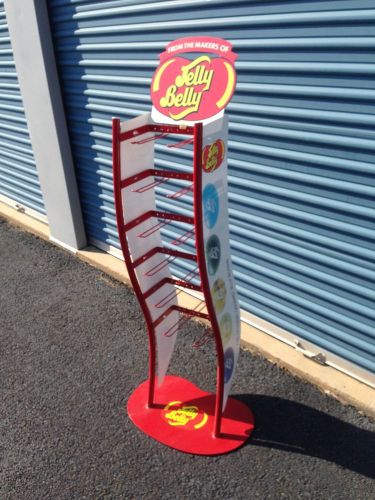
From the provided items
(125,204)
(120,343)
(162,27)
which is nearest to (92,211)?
(120,343)

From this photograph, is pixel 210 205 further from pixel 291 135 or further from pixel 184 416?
pixel 184 416

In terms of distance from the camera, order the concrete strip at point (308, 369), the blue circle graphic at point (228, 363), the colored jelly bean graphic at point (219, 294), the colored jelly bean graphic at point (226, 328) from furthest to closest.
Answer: the concrete strip at point (308, 369), the blue circle graphic at point (228, 363), the colored jelly bean graphic at point (226, 328), the colored jelly bean graphic at point (219, 294)

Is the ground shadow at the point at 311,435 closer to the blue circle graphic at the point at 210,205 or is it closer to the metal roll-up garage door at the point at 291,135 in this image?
the metal roll-up garage door at the point at 291,135

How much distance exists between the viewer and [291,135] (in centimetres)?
329

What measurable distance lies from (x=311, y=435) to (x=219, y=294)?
1265 millimetres

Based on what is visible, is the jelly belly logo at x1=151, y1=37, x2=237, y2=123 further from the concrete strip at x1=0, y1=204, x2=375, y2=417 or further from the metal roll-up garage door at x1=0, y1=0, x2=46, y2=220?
the metal roll-up garage door at x1=0, y1=0, x2=46, y2=220

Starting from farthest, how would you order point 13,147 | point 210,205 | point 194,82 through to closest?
point 13,147 < point 210,205 < point 194,82

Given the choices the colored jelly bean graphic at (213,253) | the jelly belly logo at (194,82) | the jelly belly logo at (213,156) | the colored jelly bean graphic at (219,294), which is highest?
the jelly belly logo at (194,82)

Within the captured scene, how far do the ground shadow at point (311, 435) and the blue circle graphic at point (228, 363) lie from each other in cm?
51

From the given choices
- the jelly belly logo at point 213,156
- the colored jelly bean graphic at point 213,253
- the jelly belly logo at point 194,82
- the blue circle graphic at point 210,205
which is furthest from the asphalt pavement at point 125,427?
the jelly belly logo at point 194,82

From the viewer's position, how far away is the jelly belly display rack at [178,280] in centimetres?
249

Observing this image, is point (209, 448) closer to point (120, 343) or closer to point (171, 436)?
point (171, 436)

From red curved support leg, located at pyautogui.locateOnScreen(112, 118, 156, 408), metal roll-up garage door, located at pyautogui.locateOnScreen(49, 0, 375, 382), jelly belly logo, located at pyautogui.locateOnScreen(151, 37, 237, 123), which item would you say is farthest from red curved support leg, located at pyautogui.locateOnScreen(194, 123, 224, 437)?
metal roll-up garage door, located at pyautogui.locateOnScreen(49, 0, 375, 382)

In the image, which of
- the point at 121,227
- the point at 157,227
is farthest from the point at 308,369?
the point at 121,227
